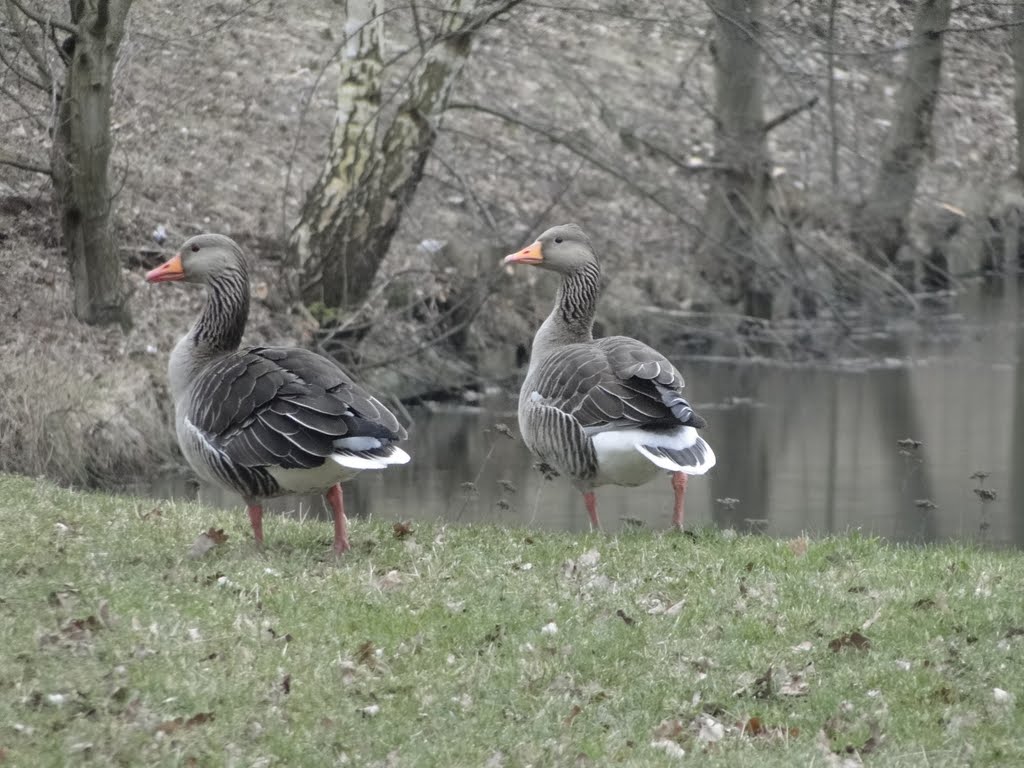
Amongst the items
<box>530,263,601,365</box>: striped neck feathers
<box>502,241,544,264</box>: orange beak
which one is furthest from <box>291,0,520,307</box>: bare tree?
<box>530,263,601,365</box>: striped neck feathers

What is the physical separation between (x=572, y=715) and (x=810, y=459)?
33.2 feet

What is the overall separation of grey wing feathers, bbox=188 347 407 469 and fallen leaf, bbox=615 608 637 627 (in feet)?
5.17

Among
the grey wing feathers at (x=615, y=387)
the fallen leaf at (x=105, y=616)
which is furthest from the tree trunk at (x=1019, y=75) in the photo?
the fallen leaf at (x=105, y=616)

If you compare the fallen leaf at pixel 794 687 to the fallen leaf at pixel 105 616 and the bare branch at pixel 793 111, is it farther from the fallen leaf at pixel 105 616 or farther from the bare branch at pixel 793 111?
the bare branch at pixel 793 111

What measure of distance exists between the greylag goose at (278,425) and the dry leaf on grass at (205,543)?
0.23 meters

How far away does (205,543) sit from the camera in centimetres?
777

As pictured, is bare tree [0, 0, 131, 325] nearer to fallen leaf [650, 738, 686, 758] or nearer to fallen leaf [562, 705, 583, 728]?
fallen leaf [562, 705, 583, 728]

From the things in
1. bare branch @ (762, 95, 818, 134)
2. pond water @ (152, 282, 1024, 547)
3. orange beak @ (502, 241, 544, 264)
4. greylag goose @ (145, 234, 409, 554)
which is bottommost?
pond water @ (152, 282, 1024, 547)

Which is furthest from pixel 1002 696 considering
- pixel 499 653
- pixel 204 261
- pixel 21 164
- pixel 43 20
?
pixel 21 164

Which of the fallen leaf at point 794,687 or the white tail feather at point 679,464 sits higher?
the white tail feather at point 679,464

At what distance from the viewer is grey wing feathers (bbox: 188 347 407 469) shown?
742 centimetres

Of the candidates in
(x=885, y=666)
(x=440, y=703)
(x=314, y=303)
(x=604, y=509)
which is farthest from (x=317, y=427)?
(x=314, y=303)

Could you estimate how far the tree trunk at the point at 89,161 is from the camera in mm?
13117

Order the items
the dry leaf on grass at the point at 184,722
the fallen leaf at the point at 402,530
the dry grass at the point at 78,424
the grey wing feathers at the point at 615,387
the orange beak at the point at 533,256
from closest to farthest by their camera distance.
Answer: the dry leaf on grass at the point at 184,722 < the fallen leaf at the point at 402,530 < the grey wing feathers at the point at 615,387 < the orange beak at the point at 533,256 < the dry grass at the point at 78,424
